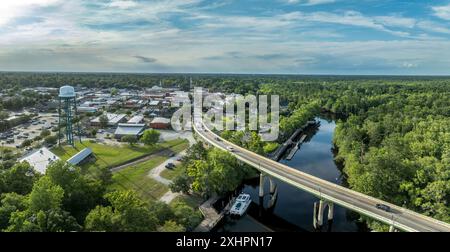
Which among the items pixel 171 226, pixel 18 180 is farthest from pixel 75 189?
pixel 171 226

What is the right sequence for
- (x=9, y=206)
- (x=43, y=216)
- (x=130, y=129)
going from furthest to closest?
(x=130, y=129)
(x=9, y=206)
(x=43, y=216)

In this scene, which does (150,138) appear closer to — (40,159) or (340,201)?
(40,159)

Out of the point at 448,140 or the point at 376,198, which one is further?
the point at 448,140

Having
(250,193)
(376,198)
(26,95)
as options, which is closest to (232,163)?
(250,193)

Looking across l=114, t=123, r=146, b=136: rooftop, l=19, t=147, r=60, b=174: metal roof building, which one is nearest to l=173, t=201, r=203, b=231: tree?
l=19, t=147, r=60, b=174: metal roof building
